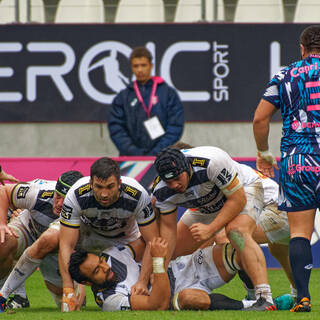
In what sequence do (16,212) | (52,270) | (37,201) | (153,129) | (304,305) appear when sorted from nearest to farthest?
(304,305)
(52,270)
(37,201)
(16,212)
(153,129)

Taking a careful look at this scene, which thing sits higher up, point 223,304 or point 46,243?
point 46,243

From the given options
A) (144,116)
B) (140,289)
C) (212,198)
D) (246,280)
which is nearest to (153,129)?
(144,116)

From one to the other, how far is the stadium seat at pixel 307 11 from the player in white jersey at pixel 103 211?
19.7 ft

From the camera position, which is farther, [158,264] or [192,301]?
[192,301]

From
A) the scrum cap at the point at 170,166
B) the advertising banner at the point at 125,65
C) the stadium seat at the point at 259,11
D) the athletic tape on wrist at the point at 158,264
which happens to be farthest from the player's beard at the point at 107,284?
the stadium seat at the point at 259,11

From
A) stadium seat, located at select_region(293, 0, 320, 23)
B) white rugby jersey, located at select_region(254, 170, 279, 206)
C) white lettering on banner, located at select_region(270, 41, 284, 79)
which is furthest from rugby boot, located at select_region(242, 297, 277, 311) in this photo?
stadium seat, located at select_region(293, 0, 320, 23)

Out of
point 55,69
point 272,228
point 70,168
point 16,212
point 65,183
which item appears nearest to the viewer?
point 65,183

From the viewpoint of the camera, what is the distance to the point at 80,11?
517 inches

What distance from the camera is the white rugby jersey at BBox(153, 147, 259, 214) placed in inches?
294

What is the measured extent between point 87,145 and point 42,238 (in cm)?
549

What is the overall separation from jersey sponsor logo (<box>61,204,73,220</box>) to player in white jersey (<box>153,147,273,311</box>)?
0.72 metres

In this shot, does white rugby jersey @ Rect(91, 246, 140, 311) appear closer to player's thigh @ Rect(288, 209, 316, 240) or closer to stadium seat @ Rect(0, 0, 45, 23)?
player's thigh @ Rect(288, 209, 316, 240)

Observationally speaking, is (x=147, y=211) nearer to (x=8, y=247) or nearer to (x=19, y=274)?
(x=19, y=274)

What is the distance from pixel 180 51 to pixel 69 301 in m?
6.28
